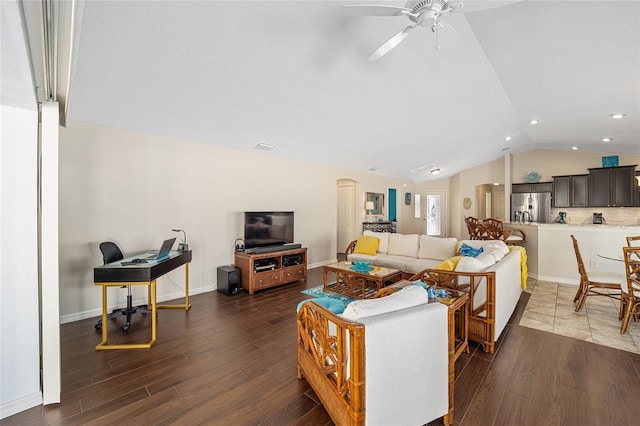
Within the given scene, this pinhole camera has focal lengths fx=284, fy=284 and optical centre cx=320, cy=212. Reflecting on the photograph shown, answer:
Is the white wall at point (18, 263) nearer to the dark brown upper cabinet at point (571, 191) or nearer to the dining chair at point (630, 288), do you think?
the dining chair at point (630, 288)

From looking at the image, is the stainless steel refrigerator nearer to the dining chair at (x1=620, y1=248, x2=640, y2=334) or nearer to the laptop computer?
the dining chair at (x1=620, y1=248, x2=640, y2=334)

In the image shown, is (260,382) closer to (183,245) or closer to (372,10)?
(183,245)

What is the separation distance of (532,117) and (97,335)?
6.86m

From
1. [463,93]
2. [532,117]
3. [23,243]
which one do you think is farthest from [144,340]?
[532,117]

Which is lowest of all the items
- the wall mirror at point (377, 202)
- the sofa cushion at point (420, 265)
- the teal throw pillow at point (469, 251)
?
the sofa cushion at point (420, 265)

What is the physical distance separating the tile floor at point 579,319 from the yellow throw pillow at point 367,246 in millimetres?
2470

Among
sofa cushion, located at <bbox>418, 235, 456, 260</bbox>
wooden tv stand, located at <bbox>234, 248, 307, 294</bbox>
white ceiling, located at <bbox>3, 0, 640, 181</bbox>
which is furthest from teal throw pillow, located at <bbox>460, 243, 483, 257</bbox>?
wooden tv stand, located at <bbox>234, 248, 307, 294</bbox>

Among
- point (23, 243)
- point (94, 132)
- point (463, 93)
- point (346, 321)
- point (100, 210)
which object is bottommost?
point (346, 321)

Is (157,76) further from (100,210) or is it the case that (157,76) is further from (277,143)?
(277,143)

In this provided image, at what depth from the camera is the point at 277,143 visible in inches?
189

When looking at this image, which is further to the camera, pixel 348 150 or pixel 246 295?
pixel 348 150

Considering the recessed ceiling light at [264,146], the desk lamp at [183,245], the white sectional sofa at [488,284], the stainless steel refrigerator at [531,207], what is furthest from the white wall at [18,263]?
the stainless steel refrigerator at [531,207]

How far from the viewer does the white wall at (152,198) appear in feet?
11.2

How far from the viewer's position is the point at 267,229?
500 cm
